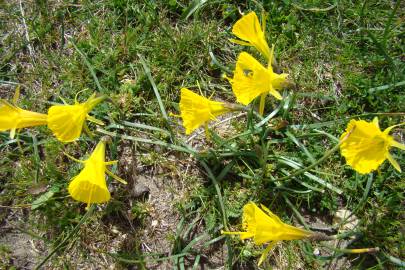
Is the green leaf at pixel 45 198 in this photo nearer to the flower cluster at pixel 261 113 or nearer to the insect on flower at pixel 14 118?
the insect on flower at pixel 14 118

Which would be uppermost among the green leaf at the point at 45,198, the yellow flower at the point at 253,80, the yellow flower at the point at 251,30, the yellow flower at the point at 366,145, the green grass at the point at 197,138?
the yellow flower at the point at 251,30

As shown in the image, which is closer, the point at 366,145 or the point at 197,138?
the point at 366,145


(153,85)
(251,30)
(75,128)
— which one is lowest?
(153,85)

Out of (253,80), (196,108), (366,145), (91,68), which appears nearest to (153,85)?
(91,68)

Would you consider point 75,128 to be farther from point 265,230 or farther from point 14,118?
point 265,230

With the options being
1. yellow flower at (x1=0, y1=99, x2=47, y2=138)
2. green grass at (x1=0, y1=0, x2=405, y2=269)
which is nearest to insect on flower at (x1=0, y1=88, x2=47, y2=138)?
yellow flower at (x1=0, y1=99, x2=47, y2=138)

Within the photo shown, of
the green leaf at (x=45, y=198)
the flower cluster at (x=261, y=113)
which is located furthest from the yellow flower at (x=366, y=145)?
the green leaf at (x=45, y=198)

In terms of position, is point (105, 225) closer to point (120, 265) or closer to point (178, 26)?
point (120, 265)
